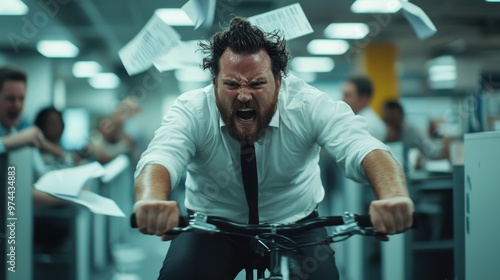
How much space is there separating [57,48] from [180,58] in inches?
372

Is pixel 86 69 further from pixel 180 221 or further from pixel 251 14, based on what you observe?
pixel 180 221

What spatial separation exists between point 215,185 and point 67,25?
7581mm

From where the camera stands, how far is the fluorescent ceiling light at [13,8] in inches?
272

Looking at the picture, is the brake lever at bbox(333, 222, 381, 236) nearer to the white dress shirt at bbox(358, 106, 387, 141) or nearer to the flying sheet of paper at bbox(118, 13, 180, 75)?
the flying sheet of paper at bbox(118, 13, 180, 75)

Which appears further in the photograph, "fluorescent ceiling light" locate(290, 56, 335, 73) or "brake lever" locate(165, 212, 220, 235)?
"fluorescent ceiling light" locate(290, 56, 335, 73)

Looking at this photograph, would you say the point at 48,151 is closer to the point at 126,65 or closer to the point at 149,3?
the point at 126,65

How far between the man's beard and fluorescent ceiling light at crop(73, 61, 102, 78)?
37.8 ft

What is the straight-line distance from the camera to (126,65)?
1.70m

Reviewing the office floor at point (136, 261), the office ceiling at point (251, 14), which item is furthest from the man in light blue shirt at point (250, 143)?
the office ceiling at point (251, 14)

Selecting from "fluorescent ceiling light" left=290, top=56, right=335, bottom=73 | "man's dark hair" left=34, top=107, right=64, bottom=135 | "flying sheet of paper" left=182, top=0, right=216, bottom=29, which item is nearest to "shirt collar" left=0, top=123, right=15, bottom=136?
"man's dark hair" left=34, top=107, right=64, bottom=135

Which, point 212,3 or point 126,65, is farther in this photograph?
point 212,3

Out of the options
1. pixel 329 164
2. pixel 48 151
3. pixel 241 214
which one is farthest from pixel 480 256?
pixel 48 151
